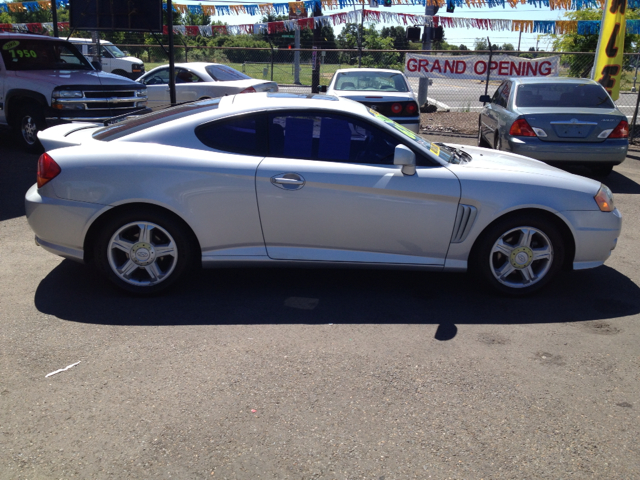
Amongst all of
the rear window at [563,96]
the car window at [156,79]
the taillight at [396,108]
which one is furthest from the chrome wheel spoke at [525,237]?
the car window at [156,79]

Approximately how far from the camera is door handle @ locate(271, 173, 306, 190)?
446 centimetres

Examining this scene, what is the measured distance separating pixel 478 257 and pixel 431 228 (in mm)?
457

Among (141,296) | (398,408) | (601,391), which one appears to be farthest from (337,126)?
(601,391)

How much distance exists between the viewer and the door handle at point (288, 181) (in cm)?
446

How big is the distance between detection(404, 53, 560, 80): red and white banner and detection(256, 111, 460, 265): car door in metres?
12.7

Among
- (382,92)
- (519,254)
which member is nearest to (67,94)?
(382,92)

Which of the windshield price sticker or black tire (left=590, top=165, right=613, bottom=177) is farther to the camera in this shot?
the windshield price sticker

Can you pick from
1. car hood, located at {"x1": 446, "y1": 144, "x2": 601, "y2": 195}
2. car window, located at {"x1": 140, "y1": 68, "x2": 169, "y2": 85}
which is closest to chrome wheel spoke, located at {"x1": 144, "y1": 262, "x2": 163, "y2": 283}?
car hood, located at {"x1": 446, "y1": 144, "x2": 601, "y2": 195}

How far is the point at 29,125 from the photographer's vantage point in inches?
414

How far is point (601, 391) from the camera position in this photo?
138 inches

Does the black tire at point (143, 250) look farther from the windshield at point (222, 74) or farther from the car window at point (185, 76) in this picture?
the car window at point (185, 76)

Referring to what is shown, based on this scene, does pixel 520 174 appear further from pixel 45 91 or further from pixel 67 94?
pixel 45 91

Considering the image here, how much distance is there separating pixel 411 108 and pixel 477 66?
6.98 meters

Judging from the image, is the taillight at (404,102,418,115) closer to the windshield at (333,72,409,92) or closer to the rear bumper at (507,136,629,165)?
the windshield at (333,72,409,92)
